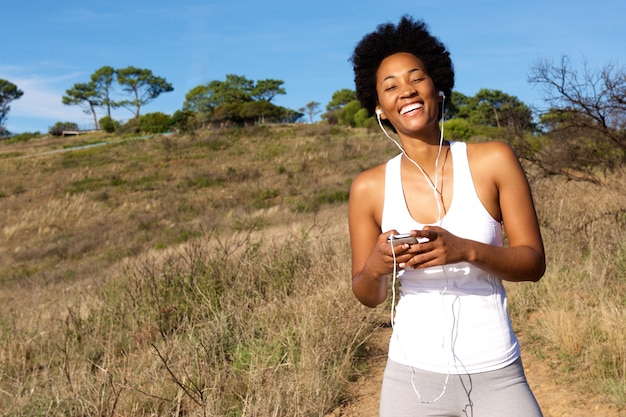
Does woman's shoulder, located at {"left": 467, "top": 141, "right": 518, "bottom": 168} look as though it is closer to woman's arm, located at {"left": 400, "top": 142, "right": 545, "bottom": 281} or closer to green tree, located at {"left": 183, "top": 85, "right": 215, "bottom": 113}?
woman's arm, located at {"left": 400, "top": 142, "right": 545, "bottom": 281}

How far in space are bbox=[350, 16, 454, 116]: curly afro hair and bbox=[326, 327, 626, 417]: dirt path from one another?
2269mm

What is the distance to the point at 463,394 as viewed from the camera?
1.50m

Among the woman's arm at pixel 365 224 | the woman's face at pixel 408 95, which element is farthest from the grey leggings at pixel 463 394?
the woman's face at pixel 408 95

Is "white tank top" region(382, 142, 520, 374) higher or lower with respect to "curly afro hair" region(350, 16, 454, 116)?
lower

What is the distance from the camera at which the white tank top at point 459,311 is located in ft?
4.90

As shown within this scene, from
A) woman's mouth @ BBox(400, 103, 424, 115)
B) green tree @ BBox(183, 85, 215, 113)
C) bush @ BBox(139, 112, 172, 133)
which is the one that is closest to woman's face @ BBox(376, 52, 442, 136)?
woman's mouth @ BBox(400, 103, 424, 115)

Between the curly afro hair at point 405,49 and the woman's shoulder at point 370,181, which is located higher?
the curly afro hair at point 405,49

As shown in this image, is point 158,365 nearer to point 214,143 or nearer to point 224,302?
point 224,302

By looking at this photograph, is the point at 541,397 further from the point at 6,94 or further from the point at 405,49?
the point at 6,94

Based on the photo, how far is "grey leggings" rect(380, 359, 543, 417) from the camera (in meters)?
1.46

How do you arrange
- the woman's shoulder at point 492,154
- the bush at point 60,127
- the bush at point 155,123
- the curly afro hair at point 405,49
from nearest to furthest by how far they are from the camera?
1. the woman's shoulder at point 492,154
2. the curly afro hair at point 405,49
3. the bush at point 155,123
4. the bush at point 60,127

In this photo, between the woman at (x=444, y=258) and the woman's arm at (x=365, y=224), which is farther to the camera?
the woman's arm at (x=365, y=224)

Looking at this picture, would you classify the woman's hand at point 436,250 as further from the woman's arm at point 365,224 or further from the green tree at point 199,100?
the green tree at point 199,100

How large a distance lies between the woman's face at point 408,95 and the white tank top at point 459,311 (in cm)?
19
